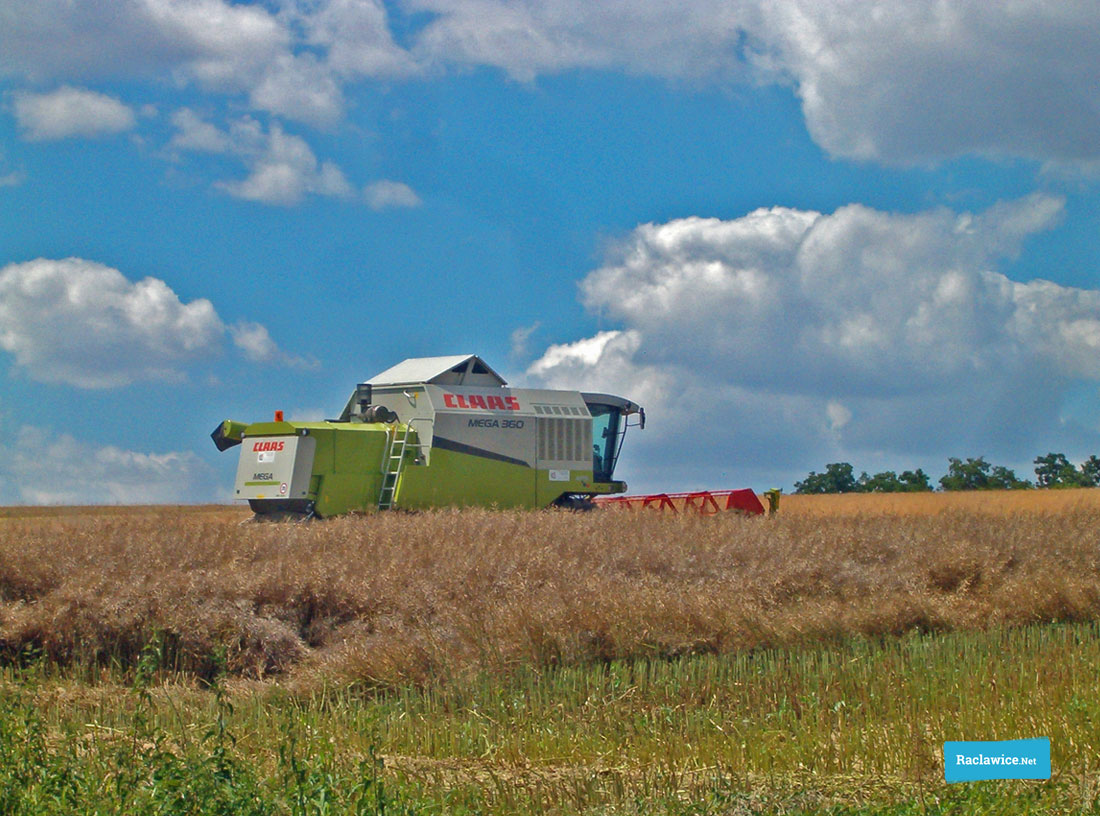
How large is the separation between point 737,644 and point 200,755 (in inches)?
227

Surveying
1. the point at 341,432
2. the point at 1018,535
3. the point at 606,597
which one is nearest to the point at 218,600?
the point at 606,597

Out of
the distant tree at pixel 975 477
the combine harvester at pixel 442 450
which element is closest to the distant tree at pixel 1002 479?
the distant tree at pixel 975 477

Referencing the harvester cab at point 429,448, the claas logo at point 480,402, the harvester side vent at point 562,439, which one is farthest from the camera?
the harvester side vent at point 562,439

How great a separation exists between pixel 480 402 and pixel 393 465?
196cm

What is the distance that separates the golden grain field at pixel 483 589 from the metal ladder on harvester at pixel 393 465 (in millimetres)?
1900

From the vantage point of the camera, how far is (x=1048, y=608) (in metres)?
12.7

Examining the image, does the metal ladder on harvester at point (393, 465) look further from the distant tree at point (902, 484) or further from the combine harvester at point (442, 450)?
the distant tree at point (902, 484)

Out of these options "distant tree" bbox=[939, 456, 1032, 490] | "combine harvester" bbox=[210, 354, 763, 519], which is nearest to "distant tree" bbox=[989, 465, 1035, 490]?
"distant tree" bbox=[939, 456, 1032, 490]

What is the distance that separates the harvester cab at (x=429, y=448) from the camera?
56.0ft

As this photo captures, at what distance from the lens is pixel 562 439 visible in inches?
774

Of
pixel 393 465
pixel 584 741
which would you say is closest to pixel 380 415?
pixel 393 465

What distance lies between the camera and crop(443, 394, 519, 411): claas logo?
18.2 metres

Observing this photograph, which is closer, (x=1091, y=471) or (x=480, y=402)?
(x=480, y=402)

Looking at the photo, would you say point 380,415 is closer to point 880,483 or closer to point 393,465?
point 393,465
